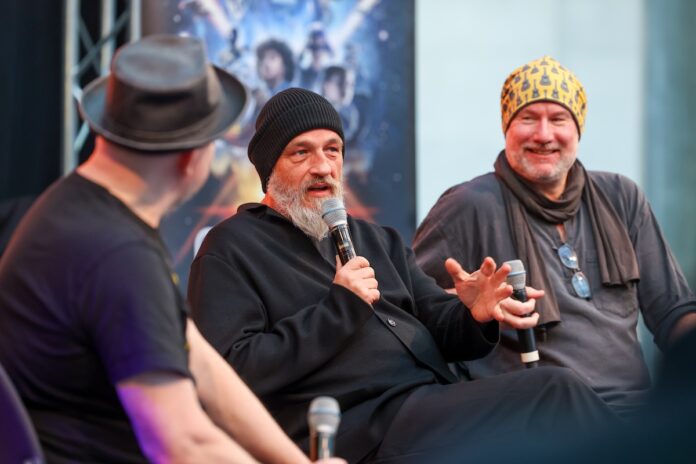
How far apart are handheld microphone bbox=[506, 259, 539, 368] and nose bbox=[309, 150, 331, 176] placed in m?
0.70

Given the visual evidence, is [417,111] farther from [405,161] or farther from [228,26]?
[228,26]

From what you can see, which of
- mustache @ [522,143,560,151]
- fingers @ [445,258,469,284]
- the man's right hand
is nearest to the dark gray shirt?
mustache @ [522,143,560,151]

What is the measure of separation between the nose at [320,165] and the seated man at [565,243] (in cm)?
72

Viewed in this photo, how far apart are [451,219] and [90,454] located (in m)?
2.36

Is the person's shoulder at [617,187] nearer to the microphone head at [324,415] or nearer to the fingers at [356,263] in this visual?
the fingers at [356,263]

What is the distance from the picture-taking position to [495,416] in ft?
10.9

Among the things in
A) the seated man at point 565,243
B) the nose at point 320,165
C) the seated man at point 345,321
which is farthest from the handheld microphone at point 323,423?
the seated man at point 565,243

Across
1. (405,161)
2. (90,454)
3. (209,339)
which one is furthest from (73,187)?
(405,161)

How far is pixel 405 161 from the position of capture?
250 inches

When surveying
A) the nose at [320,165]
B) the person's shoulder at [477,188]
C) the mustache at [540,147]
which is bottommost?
the person's shoulder at [477,188]

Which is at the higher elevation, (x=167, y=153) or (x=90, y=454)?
(x=167, y=153)

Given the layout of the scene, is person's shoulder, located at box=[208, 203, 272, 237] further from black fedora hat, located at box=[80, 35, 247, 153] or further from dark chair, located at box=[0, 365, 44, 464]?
dark chair, located at box=[0, 365, 44, 464]

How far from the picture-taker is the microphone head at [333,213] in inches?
139

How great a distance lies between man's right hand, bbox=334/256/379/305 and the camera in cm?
335
